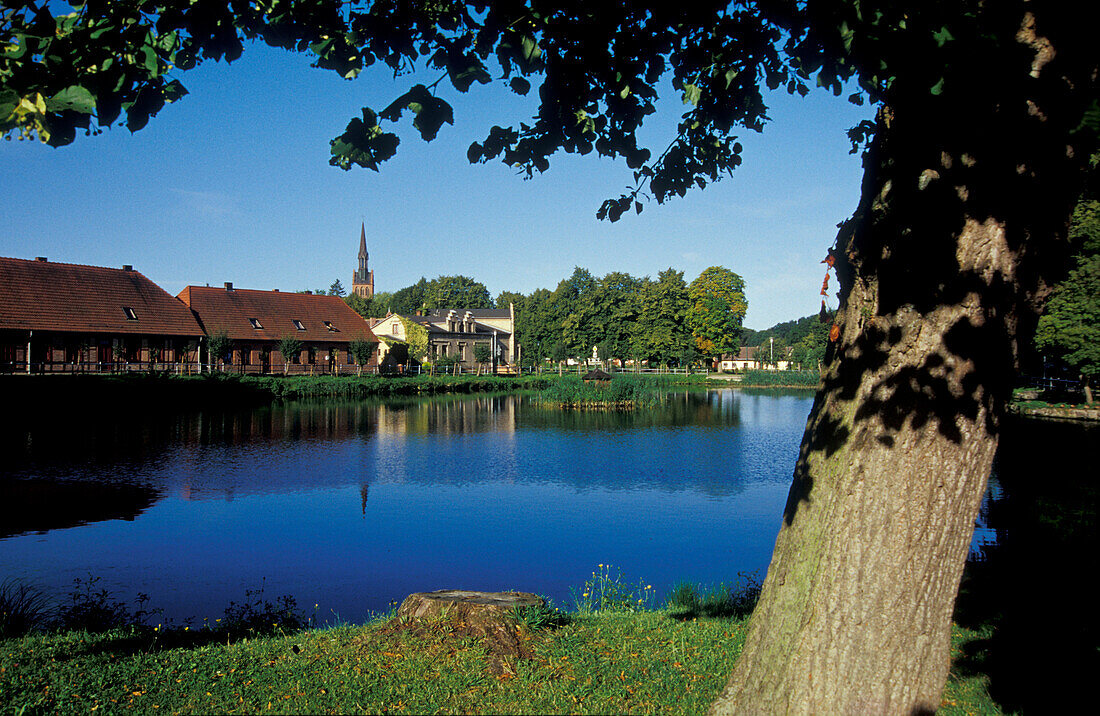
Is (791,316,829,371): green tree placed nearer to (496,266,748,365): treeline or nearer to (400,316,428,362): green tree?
(496,266,748,365): treeline

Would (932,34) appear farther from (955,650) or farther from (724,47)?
(955,650)

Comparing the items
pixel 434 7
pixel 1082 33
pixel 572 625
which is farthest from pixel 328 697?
pixel 1082 33

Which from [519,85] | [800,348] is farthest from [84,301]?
[800,348]

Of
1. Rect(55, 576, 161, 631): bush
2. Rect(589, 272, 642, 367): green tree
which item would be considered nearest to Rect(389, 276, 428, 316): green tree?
Rect(589, 272, 642, 367): green tree

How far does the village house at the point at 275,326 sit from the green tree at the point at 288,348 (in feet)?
0.50

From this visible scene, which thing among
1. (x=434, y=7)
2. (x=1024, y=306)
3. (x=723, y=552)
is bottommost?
(x=723, y=552)

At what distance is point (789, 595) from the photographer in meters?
3.34

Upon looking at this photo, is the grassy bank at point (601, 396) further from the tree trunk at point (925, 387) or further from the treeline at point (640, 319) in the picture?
the tree trunk at point (925, 387)

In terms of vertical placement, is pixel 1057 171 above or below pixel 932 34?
below

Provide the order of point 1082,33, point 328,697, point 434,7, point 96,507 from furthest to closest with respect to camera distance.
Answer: point 96,507 < point 434,7 < point 328,697 < point 1082,33

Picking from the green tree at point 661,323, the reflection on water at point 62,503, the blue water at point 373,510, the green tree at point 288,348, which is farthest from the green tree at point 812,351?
the reflection on water at point 62,503

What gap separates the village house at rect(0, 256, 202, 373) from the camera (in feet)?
124

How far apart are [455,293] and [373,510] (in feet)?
322

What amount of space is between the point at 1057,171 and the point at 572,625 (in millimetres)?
4532
